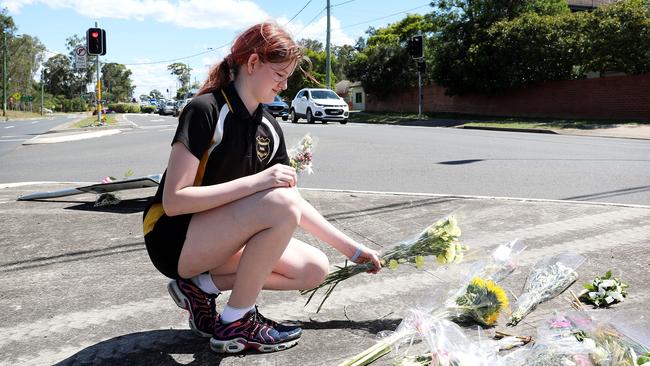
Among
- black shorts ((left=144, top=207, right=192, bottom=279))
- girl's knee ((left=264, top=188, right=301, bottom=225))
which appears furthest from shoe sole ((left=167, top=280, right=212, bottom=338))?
girl's knee ((left=264, top=188, right=301, bottom=225))

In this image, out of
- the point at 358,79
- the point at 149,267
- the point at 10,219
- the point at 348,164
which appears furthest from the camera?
the point at 358,79

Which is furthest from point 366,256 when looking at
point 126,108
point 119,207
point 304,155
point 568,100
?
point 126,108

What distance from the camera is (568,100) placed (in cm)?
2866

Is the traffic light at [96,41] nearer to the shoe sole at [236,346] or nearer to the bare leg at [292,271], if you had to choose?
the bare leg at [292,271]

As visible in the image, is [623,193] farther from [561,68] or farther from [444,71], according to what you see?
[444,71]

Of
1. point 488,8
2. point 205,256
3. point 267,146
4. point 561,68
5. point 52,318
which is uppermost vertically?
point 488,8

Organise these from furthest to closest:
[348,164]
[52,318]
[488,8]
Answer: [488,8] → [348,164] → [52,318]

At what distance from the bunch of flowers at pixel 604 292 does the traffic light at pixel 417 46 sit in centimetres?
2612

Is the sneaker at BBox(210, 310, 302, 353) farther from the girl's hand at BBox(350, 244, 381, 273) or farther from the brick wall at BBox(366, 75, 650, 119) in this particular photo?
the brick wall at BBox(366, 75, 650, 119)

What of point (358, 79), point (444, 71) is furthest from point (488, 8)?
point (358, 79)

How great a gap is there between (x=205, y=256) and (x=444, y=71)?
33855 millimetres

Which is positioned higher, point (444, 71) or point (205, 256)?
point (444, 71)

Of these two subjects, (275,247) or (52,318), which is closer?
(275,247)

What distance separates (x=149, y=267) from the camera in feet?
12.9
